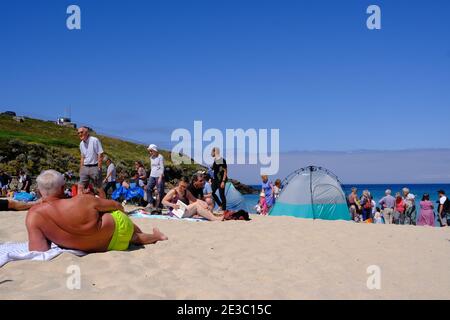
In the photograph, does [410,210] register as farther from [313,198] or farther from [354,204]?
[313,198]

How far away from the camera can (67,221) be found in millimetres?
4906

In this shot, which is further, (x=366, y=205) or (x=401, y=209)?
(x=366, y=205)

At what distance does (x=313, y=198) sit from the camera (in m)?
13.3

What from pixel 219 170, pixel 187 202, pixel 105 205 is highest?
pixel 219 170

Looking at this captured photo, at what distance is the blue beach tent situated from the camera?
Result: 13.3 meters

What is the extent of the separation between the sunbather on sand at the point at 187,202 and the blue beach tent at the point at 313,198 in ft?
14.6

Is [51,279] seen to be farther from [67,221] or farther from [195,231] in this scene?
[195,231]

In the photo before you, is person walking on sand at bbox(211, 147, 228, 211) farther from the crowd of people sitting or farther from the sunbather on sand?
the crowd of people sitting

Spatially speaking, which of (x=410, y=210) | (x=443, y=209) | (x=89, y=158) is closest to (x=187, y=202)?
(x=89, y=158)

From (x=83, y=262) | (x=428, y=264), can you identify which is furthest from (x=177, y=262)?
(x=428, y=264)

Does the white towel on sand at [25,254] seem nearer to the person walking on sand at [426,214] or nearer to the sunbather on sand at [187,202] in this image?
the sunbather on sand at [187,202]

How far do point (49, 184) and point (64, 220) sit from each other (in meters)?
0.43

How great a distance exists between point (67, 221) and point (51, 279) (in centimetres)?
83

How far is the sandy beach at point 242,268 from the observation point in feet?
13.5
